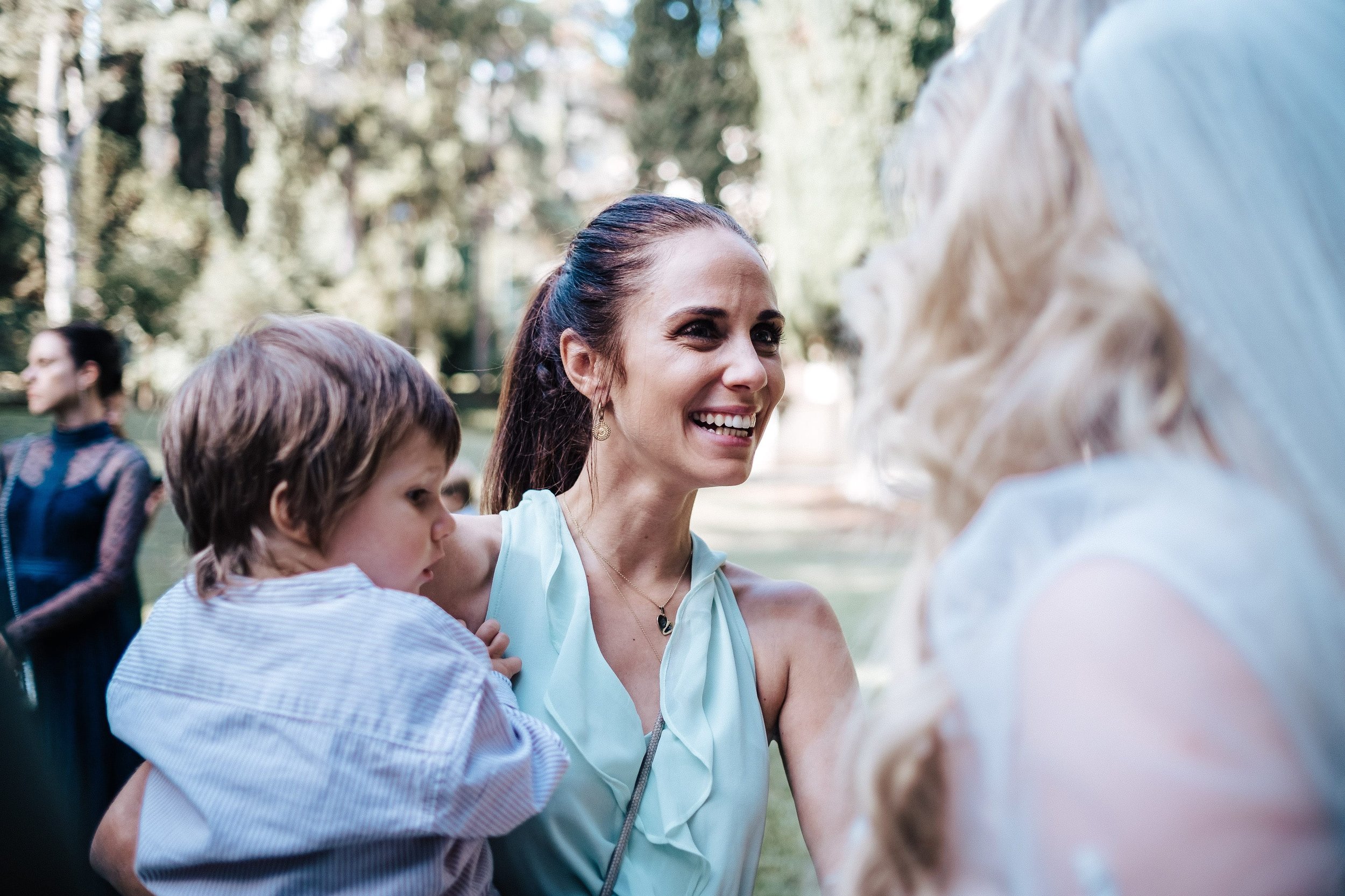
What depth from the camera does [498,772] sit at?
1414 mm

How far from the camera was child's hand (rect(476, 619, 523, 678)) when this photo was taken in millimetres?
1833

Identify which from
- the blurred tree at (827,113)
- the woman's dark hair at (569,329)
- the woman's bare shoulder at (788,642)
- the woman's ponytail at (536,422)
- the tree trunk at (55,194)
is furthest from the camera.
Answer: the blurred tree at (827,113)

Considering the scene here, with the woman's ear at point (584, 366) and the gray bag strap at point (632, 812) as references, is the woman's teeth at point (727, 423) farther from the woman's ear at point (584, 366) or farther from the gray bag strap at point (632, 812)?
the gray bag strap at point (632, 812)

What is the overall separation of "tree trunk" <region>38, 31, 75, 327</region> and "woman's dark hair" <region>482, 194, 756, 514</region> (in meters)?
14.1

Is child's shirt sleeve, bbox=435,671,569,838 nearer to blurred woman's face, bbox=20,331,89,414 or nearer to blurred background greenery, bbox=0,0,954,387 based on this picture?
blurred woman's face, bbox=20,331,89,414

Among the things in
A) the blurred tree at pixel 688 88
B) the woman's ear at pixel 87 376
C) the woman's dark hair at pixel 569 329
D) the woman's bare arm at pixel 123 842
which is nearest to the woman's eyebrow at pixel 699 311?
the woman's dark hair at pixel 569 329

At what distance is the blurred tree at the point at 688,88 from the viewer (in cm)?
1905

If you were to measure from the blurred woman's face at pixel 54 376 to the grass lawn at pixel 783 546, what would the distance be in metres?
0.39

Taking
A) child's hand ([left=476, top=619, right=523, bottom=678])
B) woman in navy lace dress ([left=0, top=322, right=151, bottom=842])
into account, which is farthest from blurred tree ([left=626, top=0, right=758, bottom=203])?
child's hand ([left=476, top=619, right=523, bottom=678])

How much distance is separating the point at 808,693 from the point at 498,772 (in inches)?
33.4

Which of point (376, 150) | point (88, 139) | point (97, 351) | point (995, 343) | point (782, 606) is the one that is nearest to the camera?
→ point (995, 343)

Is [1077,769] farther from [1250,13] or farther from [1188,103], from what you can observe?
[1250,13]

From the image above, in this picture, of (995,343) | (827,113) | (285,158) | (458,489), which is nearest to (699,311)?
(995,343)

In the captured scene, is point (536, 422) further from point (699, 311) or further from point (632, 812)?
point (632, 812)
